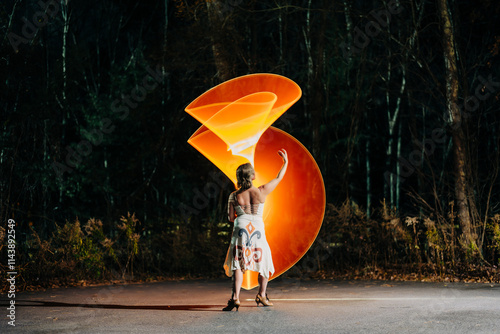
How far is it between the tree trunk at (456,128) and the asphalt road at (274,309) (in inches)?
120

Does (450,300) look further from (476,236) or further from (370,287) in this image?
(476,236)

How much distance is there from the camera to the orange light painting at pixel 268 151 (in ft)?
34.8

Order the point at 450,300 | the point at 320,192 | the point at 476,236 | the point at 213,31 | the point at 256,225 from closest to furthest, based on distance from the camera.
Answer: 1. the point at 256,225
2. the point at 450,300
3. the point at 320,192
4. the point at 476,236
5. the point at 213,31

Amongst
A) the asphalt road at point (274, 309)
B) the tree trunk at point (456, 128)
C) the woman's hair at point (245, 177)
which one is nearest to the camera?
the asphalt road at point (274, 309)

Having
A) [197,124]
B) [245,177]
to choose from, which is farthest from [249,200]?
[197,124]

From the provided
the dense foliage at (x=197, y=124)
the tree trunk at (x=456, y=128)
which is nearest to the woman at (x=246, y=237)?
the dense foliage at (x=197, y=124)

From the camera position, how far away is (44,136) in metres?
25.8

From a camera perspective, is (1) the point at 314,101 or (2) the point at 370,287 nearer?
(2) the point at 370,287

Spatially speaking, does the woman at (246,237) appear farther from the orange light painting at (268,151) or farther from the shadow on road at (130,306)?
the orange light painting at (268,151)

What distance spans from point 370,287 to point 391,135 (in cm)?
1932

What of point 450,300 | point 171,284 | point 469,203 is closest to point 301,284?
point 171,284

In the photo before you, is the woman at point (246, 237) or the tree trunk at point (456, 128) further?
the tree trunk at point (456, 128)

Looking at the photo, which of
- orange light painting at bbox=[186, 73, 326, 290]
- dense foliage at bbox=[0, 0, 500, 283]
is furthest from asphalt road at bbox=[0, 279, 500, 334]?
dense foliage at bbox=[0, 0, 500, 283]

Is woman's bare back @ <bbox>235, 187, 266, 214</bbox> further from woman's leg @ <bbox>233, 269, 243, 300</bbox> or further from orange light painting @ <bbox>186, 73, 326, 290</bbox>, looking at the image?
orange light painting @ <bbox>186, 73, 326, 290</bbox>
